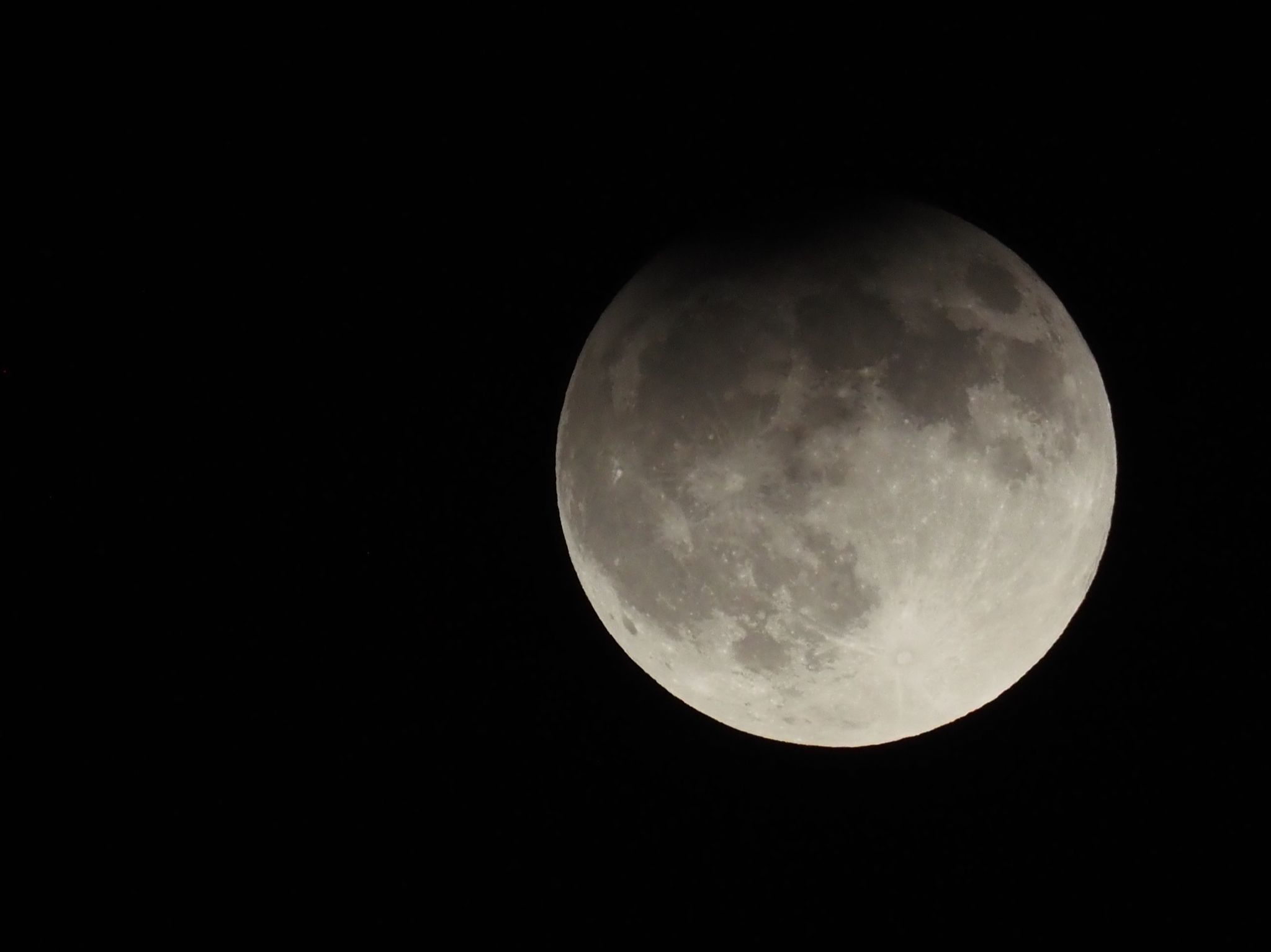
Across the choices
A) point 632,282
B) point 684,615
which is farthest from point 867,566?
point 632,282

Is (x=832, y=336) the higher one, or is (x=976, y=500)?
(x=832, y=336)

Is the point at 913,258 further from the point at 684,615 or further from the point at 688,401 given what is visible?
the point at 684,615

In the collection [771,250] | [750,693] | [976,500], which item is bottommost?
[750,693]

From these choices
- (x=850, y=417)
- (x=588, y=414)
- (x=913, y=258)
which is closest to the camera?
(x=850, y=417)

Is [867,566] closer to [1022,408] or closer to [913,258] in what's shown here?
[1022,408]

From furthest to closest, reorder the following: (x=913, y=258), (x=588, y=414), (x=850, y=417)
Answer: (x=588, y=414) < (x=913, y=258) < (x=850, y=417)

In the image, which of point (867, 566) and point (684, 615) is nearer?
point (867, 566)
